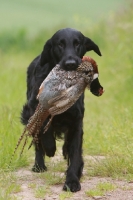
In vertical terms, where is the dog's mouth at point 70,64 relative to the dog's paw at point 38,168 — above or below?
above

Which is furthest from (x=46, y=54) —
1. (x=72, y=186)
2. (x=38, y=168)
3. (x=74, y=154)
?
(x=72, y=186)

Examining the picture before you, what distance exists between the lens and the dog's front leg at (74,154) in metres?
5.12

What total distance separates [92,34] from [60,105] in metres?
10.9

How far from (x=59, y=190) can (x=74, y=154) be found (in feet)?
1.46

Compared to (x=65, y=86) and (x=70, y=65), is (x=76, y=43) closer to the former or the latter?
(x=70, y=65)

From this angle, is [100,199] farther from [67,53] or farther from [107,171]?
[67,53]

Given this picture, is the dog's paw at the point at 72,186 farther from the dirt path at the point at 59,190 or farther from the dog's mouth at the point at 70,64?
the dog's mouth at the point at 70,64

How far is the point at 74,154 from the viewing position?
17.5ft

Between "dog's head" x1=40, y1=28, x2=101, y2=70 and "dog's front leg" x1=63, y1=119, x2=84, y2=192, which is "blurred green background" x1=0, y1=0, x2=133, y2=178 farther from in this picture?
"dog's head" x1=40, y1=28, x2=101, y2=70

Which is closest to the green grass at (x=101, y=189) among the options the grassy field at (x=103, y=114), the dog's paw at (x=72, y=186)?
the dog's paw at (x=72, y=186)

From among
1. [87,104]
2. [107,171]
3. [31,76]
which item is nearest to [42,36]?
[87,104]

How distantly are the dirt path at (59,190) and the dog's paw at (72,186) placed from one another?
0.14ft

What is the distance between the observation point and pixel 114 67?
989cm

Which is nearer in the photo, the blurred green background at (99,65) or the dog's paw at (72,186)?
the dog's paw at (72,186)
